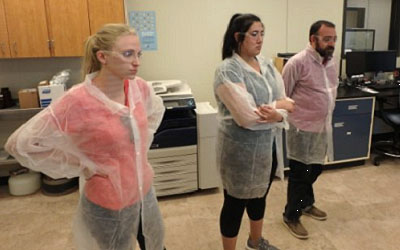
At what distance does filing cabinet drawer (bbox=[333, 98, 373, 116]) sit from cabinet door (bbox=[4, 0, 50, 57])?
2.71 m

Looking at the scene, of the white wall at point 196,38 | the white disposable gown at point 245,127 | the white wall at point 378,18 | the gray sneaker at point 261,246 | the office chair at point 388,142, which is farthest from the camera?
the white wall at point 378,18

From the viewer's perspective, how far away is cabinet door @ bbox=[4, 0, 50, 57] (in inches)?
105

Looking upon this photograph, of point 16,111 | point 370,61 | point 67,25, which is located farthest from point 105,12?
point 370,61

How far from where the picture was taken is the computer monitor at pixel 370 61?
12.1 ft

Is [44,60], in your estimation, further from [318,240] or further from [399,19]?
[399,19]

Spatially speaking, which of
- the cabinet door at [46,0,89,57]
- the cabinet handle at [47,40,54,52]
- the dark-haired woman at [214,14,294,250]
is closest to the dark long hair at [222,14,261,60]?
the dark-haired woman at [214,14,294,250]

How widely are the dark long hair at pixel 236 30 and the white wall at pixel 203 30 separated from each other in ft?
5.46

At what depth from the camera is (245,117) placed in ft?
5.19

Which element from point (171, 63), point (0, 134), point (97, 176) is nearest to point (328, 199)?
point (171, 63)

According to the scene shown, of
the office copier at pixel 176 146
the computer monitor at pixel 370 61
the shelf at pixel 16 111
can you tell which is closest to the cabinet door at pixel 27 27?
the shelf at pixel 16 111

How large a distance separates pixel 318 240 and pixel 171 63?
6.87 feet

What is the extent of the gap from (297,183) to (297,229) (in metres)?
0.32

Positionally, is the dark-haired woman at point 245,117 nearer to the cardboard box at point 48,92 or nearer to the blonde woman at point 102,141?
the blonde woman at point 102,141

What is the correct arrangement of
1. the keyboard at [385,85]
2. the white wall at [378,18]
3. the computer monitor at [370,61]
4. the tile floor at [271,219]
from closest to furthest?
the tile floor at [271,219] → the keyboard at [385,85] → the computer monitor at [370,61] → the white wall at [378,18]
